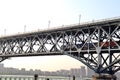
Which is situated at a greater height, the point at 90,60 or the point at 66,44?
the point at 66,44

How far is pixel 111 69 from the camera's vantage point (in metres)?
56.5

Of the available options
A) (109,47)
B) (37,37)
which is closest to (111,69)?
(109,47)

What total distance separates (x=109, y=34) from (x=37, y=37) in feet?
91.6

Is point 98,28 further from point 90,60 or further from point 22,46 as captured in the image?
point 22,46

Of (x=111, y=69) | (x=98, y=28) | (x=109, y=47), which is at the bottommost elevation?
(x=111, y=69)

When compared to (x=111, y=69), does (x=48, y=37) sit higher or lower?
higher

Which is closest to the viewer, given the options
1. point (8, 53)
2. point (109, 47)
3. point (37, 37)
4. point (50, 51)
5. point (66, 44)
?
point (109, 47)

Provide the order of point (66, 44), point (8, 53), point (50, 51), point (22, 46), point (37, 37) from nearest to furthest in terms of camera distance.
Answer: point (66, 44)
point (50, 51)
point (37, 37)
point (22, 46)
point (8, 53)

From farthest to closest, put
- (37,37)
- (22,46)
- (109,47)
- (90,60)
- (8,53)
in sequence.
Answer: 1. (8,53)
2. (22,46)
3. (37,37)
4. (90,60)
5. (109,47)

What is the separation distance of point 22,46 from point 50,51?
1503 centimetres

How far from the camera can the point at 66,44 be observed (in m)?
66.9

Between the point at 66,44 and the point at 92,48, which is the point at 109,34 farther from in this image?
the point at 66,44

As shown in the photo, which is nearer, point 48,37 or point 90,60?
point 90,60

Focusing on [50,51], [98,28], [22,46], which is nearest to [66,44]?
[50,51]
